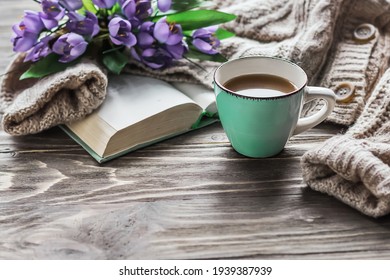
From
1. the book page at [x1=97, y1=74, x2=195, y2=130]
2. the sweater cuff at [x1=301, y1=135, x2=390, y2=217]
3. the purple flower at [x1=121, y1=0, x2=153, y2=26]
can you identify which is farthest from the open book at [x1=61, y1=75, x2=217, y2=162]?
the sweater cuff at [x1=301, y1=135, x2=390, y2=217]

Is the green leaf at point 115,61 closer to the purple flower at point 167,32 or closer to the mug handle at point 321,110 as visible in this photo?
the purple flower at point 167,32

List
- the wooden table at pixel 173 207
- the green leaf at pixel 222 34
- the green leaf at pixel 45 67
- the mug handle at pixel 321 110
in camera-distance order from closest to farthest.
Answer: the wooden table at pixel 173 207, the mug handle at pixel 321 110, the green leaf at pixel 45 67, the green leaf at pixel 222 34

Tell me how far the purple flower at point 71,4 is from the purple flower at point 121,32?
2.2 inches

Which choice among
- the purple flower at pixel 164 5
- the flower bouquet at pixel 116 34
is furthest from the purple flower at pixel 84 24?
the purple flower at pixel 164 5

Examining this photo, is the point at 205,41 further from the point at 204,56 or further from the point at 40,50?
the point at 40,50

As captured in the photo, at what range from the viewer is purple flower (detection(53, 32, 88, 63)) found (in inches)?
36.5

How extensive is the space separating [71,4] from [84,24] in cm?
4

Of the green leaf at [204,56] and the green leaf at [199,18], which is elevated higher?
the green leaf at [199,18]

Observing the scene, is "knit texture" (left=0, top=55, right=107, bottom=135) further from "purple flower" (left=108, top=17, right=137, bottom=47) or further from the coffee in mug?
the coffee in mug

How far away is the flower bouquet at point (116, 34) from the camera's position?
94 centimetres

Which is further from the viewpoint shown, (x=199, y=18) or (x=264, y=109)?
(x=199, y=18)

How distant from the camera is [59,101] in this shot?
895 mm

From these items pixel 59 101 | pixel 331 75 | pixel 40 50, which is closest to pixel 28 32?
pixel 40 50

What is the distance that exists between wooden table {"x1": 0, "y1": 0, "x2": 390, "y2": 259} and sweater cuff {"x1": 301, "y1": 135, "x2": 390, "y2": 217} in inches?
0.7
